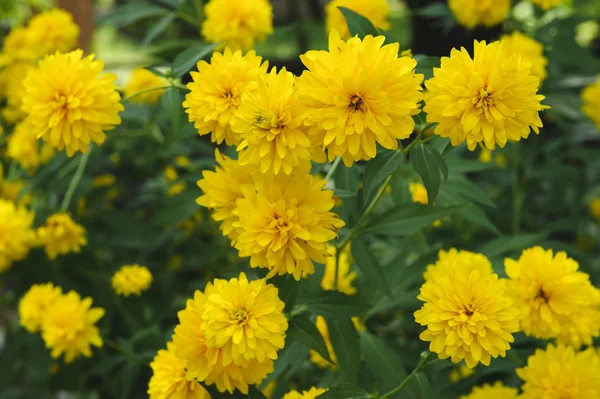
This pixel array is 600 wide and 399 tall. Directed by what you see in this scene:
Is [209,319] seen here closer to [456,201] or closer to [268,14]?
[456,201]

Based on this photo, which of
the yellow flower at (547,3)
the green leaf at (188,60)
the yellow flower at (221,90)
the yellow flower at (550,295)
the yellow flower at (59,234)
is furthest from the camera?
the yellow flower at (547,3)

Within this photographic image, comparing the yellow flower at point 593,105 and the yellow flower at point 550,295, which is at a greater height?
the yellow flower at point 593,105

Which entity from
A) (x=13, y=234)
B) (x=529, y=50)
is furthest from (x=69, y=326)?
(x=529, y=50)

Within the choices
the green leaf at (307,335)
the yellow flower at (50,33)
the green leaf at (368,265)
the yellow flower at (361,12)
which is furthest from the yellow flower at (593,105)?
the yellow flower at (50,33)

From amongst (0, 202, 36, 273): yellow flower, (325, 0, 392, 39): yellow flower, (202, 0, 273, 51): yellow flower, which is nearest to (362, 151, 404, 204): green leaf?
(202, 0, 273, 51): yellow flower

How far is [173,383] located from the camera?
941mm

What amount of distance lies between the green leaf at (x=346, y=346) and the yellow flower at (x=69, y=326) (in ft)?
1.94

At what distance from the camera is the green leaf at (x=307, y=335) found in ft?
3.20

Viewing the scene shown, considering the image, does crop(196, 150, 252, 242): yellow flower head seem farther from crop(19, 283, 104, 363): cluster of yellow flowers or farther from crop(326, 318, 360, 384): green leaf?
crop(19, 283, 104, 363): cluster of yellow flowers

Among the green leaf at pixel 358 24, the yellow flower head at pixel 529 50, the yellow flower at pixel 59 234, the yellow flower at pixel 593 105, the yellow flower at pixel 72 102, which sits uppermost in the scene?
the green leaf at pixel 358 24

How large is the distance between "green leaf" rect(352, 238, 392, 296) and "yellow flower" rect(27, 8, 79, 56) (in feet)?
3.97

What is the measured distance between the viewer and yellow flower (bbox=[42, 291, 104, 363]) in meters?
1.37

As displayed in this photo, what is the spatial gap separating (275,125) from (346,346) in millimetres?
436

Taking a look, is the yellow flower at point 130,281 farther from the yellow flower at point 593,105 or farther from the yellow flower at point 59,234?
the yellow flower at point 593,105
